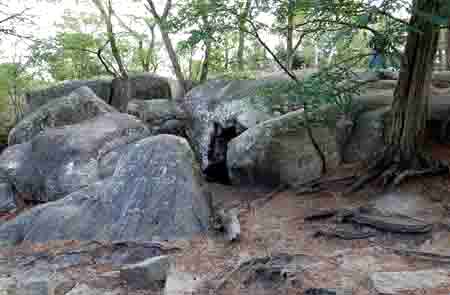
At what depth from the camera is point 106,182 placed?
20.1 feet

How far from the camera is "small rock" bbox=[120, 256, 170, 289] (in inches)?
151

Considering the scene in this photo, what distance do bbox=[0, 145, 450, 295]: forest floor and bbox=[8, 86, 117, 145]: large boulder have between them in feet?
15.6

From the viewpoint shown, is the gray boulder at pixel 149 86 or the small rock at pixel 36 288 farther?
the gray boulder at pixel 149 86

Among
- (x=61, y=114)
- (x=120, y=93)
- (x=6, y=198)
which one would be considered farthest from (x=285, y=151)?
(x=120, y=93)

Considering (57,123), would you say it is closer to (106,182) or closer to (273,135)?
(106,182)

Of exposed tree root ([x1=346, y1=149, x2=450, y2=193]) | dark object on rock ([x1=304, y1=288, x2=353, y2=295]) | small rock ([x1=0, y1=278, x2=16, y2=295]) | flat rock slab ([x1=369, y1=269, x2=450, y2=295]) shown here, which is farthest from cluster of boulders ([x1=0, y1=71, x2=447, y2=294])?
flat rock slab ([x1=369, y1=269, x2=450, y2=295])

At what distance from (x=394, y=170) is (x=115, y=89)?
31.8ft

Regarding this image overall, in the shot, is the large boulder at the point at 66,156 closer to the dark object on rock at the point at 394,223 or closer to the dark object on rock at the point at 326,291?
the dark object on rock at the point at 394,223

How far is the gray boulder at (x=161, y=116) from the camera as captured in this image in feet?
33.5

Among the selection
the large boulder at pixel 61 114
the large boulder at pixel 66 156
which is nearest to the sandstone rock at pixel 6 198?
the large boulder at pixel 66 156

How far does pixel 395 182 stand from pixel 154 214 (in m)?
3.49

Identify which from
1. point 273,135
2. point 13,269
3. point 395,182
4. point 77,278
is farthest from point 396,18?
point 13,269

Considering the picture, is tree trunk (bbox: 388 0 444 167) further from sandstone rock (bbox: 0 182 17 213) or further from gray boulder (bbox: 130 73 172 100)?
gray boulder (bbox: 130 73 172 100)

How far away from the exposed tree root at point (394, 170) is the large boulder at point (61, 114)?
21.7 ft
